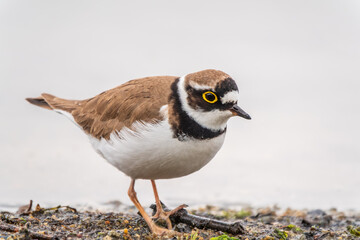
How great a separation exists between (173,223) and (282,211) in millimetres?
2986

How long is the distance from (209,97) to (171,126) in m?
0.50

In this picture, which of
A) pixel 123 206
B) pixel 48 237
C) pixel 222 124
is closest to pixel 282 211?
pixel 123 206

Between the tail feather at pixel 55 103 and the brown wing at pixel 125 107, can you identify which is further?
the tail feather at pixel 55 103

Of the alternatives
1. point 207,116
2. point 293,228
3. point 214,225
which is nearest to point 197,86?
point 207,116

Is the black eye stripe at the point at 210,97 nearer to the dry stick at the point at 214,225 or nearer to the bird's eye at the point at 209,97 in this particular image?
the bird's eye at the point at 209,97

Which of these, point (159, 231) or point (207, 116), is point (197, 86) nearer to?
point (207, 116)

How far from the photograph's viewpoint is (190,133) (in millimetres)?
5457

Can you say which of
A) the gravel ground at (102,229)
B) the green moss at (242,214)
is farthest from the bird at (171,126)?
the green moss at (242,214)

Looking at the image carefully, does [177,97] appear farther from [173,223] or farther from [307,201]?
[307,201]

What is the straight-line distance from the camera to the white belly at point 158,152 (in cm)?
544

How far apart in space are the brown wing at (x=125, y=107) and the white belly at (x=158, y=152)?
5.9 inches

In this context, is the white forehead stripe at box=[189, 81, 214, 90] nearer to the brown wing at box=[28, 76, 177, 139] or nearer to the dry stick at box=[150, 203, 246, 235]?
the brown wing at box=[28, 76, 177, 139]

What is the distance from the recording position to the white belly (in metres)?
5.44

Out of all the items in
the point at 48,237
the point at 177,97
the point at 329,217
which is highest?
the point at 177,97
